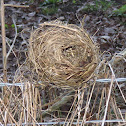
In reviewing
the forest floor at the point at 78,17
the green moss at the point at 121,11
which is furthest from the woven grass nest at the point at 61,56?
the green moss at the point at 121,11

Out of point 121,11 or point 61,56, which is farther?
point 121,11

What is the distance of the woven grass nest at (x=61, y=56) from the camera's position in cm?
134

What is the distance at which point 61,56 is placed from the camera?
1.42 m

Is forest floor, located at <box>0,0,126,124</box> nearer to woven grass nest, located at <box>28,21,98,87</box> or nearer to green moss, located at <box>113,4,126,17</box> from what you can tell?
green moss, located at <box>113,4,126,17</box>

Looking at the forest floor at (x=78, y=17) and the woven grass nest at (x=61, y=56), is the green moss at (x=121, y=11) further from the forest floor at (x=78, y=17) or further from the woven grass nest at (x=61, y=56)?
the woven grass nest at (x=61, y=56)

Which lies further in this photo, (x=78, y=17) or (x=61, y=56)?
(x=78, y=17)

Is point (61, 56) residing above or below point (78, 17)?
below

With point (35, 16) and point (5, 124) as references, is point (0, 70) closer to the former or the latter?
point (35, 16)

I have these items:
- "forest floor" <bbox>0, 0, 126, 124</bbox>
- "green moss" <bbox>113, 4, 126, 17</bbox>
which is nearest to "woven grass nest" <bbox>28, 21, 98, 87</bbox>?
"forest floor" <bbox>0, 0, 126, 124</bbox>

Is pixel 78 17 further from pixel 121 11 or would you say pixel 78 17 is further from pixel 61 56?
pixel 61 56

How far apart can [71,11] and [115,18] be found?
0.80 meters

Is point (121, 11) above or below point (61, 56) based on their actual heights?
above

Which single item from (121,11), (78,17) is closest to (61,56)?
(78,17)

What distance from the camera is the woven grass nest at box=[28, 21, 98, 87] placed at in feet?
4.39
